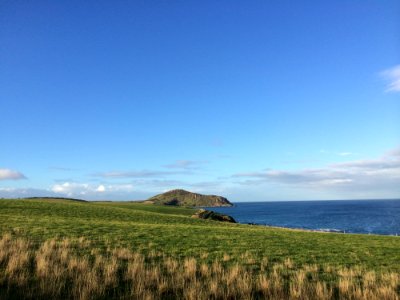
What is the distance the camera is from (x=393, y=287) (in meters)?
13.2

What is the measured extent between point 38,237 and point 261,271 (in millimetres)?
13936

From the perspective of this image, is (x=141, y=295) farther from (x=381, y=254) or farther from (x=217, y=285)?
(x=381, y=254)

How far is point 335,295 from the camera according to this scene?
12.2 metres

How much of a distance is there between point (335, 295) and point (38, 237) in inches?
680

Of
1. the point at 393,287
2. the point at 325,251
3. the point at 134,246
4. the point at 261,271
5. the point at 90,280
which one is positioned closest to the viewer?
the point at 90,280

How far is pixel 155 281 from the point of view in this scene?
12406mm

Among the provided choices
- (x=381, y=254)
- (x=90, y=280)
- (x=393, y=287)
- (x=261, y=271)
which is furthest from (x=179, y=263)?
(x=381, y=254)

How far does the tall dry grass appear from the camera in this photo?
10734mm

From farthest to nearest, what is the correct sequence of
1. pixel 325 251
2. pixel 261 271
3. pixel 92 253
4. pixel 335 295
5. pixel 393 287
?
pixel 325 251 < pixel 92 253 < pixel 261 271 < pixel 393 287 < pixel 335 295

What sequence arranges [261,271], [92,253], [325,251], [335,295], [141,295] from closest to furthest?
[141,295]
[335,295]
[261,271]
[92,253]
[325,251]

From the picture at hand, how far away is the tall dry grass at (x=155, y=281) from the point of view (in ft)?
35.2

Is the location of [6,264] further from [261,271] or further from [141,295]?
[261,271]

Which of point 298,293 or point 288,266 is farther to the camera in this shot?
point 288,266

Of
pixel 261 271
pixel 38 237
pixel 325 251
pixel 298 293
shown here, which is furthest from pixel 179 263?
pixel 325 251
